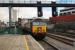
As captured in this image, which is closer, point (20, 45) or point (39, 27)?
point (20, 45)

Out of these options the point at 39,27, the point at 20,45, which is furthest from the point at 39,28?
the point at 20,45

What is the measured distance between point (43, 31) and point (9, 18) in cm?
4604

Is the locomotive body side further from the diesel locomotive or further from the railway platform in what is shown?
the railway platform

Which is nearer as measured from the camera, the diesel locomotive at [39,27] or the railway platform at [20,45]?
the railway platform at [20,45]

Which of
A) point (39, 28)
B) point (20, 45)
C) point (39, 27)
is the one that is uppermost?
point (39, 27)

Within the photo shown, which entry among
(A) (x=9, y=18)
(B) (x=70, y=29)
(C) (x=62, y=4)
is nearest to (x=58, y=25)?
(B) (x=70, y=29)

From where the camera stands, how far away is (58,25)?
61.9 m

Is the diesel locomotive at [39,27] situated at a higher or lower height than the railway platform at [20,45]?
higher

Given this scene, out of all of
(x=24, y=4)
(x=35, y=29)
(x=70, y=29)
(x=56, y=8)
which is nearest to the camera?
(x=35, y=29)

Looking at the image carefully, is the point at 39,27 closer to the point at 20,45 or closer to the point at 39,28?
the point at 39,28

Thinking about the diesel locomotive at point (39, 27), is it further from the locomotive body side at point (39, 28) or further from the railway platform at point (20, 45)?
the railway platform at point (20, 45)

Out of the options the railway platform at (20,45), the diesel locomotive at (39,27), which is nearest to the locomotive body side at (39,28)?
the diesel locomotive at (39,27)

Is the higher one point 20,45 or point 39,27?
point 39,27

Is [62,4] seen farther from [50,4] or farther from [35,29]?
[35,29]
